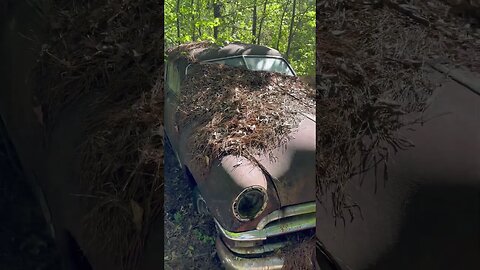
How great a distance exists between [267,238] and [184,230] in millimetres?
444

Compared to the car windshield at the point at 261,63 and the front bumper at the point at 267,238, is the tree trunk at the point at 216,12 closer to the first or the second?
the car windshield at the point at 261,63

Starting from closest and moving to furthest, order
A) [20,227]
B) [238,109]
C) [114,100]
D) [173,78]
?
[20,227] → [114,100] → [173,78] → [238,109]

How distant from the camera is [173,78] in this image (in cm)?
273

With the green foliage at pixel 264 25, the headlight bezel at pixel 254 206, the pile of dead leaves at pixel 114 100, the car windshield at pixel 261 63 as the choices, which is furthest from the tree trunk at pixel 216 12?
the headlight bezel at pixel 254 206

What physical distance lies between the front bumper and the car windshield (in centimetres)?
74

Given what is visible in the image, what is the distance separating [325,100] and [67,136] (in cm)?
116

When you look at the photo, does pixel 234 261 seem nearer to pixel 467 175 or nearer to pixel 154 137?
pixel 154 137

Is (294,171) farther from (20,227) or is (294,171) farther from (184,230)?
(20,227)

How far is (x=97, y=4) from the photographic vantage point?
204 cm

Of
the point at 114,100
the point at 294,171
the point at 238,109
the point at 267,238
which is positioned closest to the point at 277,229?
the point at 267,238

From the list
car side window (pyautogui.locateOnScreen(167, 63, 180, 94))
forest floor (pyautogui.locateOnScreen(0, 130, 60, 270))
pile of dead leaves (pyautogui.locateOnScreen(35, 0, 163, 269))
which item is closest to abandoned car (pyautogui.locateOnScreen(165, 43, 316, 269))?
car side window (pyautogui.locateOnScreen(167, 63, 180, 94))

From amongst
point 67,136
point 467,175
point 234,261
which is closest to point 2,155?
point 67,136

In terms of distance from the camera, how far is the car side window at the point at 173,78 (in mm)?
2698

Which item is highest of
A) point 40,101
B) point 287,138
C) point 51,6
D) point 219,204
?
point 51,6
